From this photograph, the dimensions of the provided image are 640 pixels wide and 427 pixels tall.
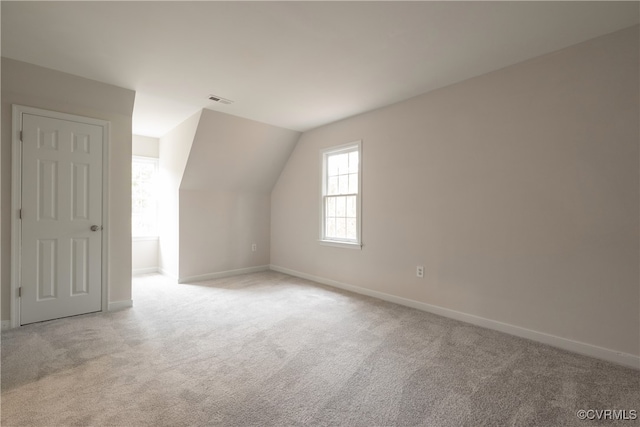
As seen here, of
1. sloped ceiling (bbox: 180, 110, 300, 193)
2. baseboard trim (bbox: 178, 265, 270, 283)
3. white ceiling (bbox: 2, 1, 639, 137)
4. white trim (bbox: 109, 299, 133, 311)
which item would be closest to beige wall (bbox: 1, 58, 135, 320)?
white trim (bbox: 109, 299, 133, 311)

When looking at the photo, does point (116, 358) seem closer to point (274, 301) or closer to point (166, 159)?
point (274, 301)

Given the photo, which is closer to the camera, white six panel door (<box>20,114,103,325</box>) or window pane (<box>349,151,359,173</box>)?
white six panel door (<box>20,114,103,325</box>)

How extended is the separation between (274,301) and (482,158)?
2.92 metres

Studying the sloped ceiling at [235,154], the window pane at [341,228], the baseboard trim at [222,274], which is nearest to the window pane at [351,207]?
the window pane at [341,228]

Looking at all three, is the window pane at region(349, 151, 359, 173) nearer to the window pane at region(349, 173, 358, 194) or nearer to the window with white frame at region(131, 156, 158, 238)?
the window pane at region(349, 173, 358, 194)

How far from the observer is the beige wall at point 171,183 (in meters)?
4.56

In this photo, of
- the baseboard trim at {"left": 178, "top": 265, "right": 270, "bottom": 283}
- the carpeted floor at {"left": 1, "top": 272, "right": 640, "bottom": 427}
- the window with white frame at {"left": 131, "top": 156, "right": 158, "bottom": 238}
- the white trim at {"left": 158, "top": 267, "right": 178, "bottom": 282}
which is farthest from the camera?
the window with white frame at {"left": 131, "top": 156, "right": 158, "bottom": 238}

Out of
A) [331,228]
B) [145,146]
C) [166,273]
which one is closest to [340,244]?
[331,228]

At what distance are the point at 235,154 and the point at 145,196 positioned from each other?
2.15 metres

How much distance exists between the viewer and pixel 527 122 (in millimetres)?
2736

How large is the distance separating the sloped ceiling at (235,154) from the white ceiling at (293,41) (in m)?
0.92

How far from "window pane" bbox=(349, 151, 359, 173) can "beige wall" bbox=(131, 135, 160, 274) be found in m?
3.70

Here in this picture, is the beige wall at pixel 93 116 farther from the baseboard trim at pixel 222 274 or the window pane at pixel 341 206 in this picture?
the window pane at pixel 341 206

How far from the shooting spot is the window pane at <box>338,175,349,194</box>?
4500 mm
